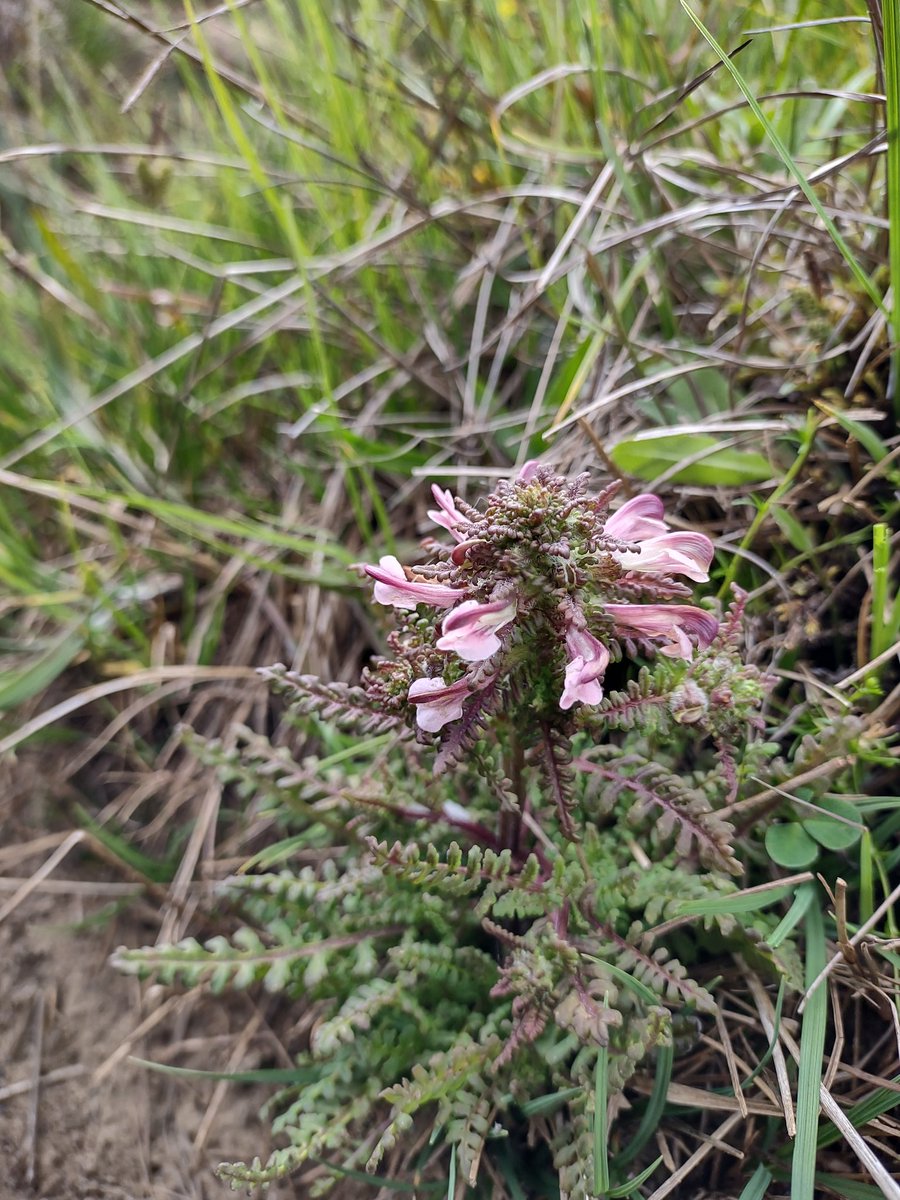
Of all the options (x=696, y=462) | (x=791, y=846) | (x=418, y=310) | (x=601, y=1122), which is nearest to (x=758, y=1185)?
(x=601, y=1122)

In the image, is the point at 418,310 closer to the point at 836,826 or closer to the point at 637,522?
the point at 637,522

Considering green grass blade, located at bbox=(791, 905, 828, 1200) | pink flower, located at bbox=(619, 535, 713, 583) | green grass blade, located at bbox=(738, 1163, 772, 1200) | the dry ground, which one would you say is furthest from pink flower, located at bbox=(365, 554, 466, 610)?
the dry ground

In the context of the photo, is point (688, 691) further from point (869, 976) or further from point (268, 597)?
point (268, 597)

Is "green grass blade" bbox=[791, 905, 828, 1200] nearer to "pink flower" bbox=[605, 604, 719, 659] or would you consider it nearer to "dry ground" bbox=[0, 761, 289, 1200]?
"pink flower" bbox=[605, 604, 719, 659]

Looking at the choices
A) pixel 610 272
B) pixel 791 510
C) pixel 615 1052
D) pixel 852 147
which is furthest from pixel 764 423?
pixel 615 1052

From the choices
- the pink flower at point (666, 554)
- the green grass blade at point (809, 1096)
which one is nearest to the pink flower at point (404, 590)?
the pink flower at point (666, 554)
